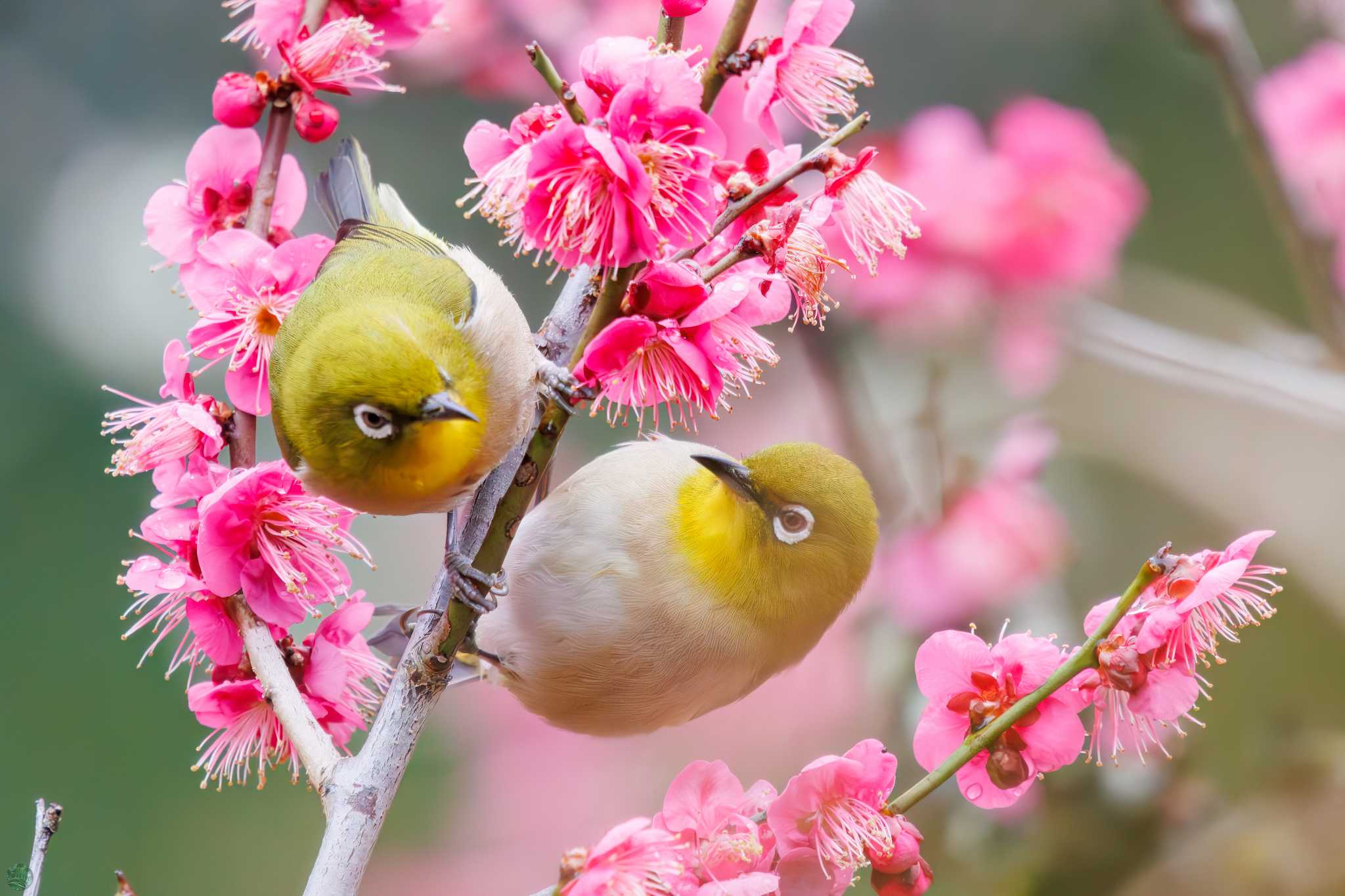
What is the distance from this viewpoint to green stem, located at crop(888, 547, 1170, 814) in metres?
0.77

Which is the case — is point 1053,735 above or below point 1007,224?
above

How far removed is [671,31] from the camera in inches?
32.5

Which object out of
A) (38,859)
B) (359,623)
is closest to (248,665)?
(359,623)

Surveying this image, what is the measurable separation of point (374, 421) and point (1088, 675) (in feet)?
1.97

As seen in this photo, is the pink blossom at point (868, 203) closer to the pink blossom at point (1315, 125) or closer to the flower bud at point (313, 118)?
the flower bud at point (313, 118)

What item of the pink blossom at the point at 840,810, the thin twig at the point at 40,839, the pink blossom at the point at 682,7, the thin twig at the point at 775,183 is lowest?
Answer: the pink blossom at the point at 840,810

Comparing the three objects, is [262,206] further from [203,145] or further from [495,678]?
[495,678]

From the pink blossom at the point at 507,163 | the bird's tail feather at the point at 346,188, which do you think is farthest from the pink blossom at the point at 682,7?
the bird's tail feather at the point at 346,188

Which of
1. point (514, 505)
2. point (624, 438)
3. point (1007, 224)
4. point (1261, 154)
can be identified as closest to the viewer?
point (514, 505)

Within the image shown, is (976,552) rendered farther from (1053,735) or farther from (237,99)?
(237,99)

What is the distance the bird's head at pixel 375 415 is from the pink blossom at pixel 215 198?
0.69ft

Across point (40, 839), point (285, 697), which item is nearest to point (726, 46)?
point (285, 697)

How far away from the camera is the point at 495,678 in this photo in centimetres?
138

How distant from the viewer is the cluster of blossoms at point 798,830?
32.0 inches
